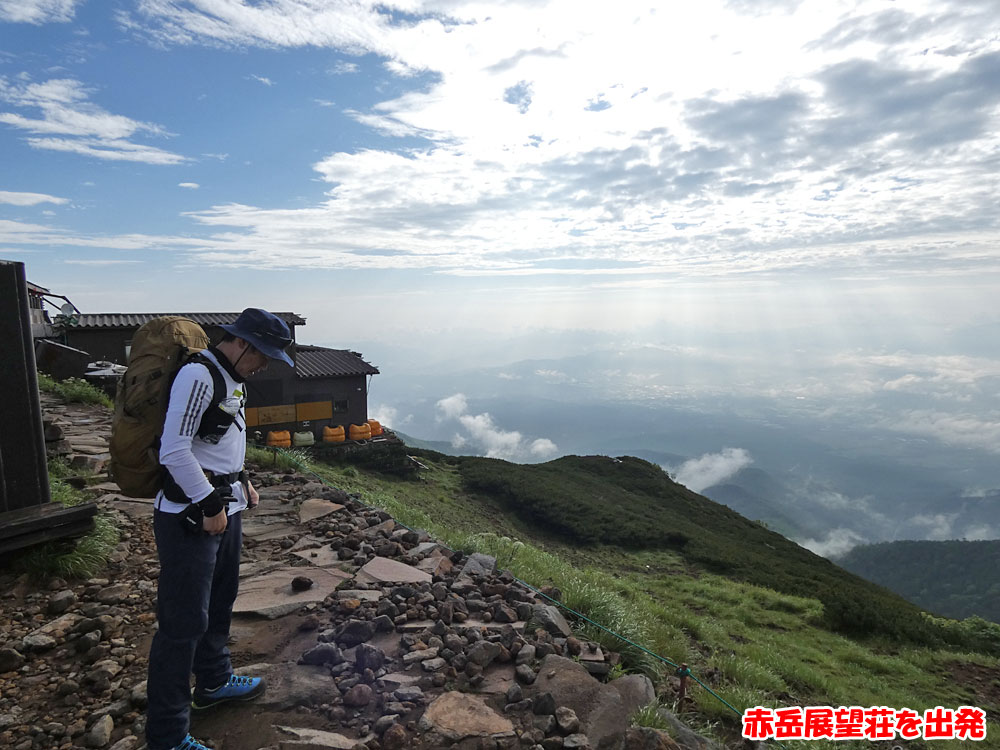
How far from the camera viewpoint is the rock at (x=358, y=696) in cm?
386

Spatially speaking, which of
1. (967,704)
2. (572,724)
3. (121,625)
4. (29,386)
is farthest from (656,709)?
(967,704)

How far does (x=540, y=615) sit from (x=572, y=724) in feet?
5.16

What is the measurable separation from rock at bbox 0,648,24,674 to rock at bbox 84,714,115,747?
3.94 ft

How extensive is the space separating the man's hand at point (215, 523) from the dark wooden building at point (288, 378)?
23.3m

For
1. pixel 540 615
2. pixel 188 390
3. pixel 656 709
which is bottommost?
pixel 656 709

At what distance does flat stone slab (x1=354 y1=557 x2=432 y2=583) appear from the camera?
5777mm

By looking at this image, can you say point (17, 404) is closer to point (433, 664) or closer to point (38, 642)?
point (38, 642)

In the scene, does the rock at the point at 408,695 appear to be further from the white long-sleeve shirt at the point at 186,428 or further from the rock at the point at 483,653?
the white long-sleeve shirt at the point at 186,428

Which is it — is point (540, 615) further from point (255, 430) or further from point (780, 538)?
point (780, 538)

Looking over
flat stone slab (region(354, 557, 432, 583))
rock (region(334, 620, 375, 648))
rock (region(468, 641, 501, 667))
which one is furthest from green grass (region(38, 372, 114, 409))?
rock (region(468, 641, 501, 667))

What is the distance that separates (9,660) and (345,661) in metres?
2.53

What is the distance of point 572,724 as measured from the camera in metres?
3.87

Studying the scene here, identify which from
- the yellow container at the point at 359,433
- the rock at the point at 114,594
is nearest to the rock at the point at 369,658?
the rock at the point at 114,594

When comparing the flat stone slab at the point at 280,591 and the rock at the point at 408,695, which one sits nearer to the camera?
the rock at the point at 408,695
